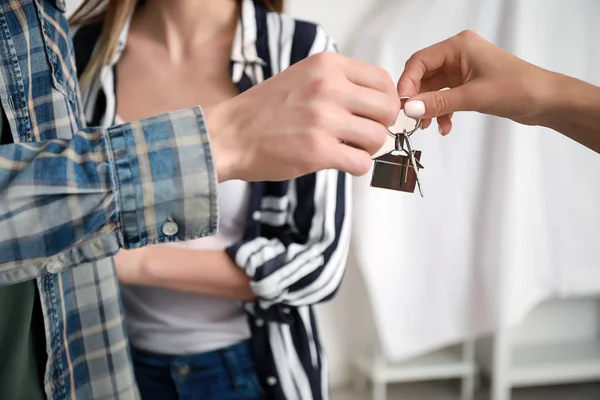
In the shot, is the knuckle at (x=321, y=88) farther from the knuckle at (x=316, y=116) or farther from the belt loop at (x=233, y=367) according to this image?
the belt loop at (x=233, y=367)

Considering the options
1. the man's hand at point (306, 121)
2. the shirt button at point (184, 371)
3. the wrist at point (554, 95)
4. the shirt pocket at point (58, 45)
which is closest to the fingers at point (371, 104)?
the man's hand at point (306, 121)

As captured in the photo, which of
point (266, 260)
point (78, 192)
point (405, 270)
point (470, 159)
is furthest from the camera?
point (405, 270)

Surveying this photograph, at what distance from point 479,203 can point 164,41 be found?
53cm

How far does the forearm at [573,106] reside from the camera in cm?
38

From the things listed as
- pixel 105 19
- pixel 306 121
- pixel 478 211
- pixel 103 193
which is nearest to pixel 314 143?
pixel 306 121

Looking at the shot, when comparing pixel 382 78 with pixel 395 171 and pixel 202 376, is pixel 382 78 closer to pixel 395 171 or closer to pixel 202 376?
pixel 395 171

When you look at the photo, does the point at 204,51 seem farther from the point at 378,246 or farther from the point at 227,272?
the point at 378,246

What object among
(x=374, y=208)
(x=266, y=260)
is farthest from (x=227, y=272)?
(x=374, y=208)

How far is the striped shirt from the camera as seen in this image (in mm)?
605

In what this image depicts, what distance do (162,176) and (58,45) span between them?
23cm

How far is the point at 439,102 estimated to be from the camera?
364 mm

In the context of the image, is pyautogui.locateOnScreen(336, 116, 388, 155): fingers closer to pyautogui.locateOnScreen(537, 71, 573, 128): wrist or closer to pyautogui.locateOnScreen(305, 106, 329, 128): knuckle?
pyautogui.locateOnScreen(305, 106, 329, 128): knuckle

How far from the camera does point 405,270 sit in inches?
39.3

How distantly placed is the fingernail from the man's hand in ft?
0.07
